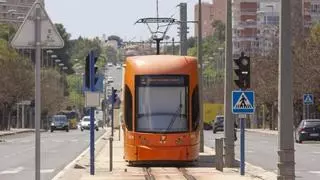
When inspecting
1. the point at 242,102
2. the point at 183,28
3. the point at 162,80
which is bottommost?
the point at 242,102

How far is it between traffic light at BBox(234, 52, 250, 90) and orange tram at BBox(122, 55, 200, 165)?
4.54 meters

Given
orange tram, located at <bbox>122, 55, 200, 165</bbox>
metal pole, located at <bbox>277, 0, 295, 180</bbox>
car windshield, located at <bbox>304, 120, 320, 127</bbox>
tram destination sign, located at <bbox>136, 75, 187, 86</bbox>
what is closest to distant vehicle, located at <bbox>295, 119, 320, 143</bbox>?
car windshield, located at <bbox>304, 120, 320, 127</bbox>

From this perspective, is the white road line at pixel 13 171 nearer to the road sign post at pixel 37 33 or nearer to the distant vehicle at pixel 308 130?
the road sign post at pixel 37 33

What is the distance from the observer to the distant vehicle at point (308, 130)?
5625 centimetres

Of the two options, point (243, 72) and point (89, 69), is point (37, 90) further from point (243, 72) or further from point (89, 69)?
point (243, 72)

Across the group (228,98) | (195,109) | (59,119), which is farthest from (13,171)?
(59,119)

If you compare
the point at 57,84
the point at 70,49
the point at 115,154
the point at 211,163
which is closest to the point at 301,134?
the point at 115,154

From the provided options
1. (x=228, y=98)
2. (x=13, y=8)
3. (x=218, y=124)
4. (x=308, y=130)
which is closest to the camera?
(x=228, y=98)

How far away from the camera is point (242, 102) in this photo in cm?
2538

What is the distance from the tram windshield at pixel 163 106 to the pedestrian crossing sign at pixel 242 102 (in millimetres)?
4345

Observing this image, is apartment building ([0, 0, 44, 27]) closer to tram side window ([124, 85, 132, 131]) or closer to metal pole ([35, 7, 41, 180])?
tram side window ([124, 85, 132, 131])

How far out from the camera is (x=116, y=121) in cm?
8281

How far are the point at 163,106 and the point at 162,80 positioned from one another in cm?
91

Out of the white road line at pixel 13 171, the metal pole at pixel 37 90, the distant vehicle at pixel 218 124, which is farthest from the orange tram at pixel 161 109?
the distant vehicle at pixel 218 124
